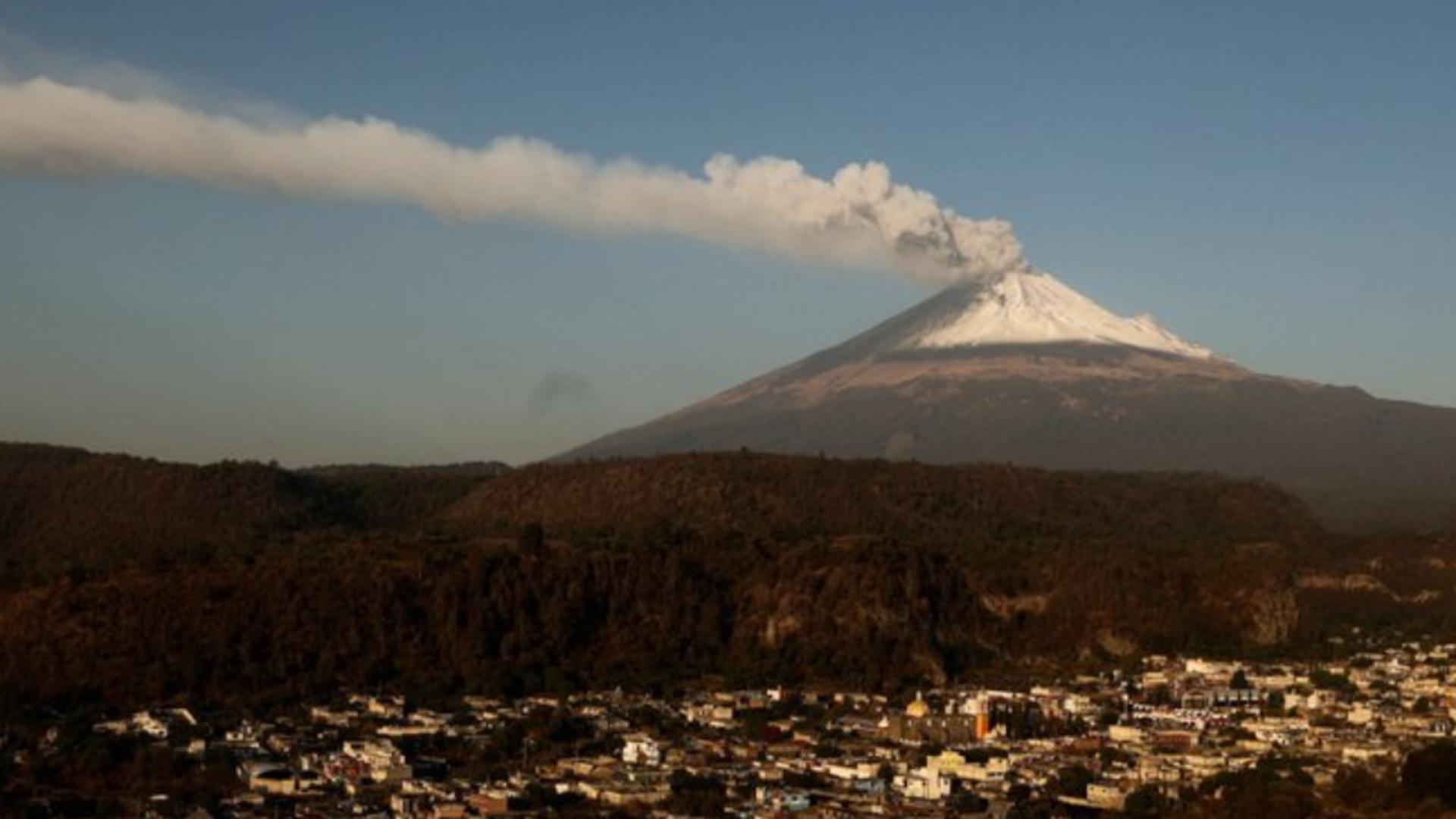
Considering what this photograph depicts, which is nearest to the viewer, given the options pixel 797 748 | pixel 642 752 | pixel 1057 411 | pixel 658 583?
pixel 642 752

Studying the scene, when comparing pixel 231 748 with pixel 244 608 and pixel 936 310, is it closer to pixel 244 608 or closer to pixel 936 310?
pixel 244 608

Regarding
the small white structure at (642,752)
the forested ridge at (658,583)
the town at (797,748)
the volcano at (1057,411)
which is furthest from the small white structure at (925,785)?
the volcano at (1057,411)

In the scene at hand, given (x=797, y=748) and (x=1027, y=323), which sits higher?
(x=1027, y=323)

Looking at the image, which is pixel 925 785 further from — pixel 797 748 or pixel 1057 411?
pixel 1057 411

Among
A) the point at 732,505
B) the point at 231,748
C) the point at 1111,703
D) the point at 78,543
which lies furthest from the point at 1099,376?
the point at 231,748

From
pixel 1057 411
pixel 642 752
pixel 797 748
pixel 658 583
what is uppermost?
pixel 1057 411

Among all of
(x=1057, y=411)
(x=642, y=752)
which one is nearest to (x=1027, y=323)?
(x=1057, y=411)

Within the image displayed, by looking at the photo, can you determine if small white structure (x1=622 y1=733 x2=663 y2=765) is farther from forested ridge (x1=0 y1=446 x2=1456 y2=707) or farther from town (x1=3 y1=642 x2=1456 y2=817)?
forested ridge (x1=0 y1=446 x2=1456 y2=707)

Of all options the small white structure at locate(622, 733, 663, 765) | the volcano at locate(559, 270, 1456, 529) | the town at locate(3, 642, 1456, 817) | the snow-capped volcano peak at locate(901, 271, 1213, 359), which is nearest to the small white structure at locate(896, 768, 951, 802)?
the town at locate(3, 642, 1456, 817)
